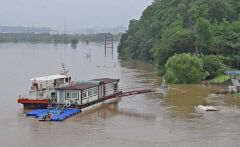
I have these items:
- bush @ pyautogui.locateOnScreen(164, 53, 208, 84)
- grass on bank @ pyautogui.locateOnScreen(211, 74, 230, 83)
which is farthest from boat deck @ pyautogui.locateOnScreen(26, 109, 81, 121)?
grass on bank @ pyautogui.locateOnScreen(211, 74, 230, 83)

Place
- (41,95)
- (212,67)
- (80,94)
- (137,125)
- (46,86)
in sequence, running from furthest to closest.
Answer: (212,67) → (46,86) → (41,95) → (80,94) → (137,125)

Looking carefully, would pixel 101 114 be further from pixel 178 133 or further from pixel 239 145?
pixel 239 145

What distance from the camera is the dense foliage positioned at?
65.8 m

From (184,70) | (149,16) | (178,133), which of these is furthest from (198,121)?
(149,16)

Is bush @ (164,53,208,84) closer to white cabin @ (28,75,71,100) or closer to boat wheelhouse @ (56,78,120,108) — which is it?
boat wheelhouse @ (56,78,120,108)

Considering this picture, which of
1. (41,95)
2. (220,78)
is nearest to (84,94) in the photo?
(41,95)

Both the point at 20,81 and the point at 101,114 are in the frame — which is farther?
the point at 20,81

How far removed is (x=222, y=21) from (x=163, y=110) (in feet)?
175

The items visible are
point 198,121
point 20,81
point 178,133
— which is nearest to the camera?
point 178,133

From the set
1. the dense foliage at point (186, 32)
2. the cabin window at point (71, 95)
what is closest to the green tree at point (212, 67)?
the dense foliage at point (186, 32)

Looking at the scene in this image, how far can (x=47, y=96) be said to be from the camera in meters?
37.9

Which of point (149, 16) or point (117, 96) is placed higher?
point (149, 16)

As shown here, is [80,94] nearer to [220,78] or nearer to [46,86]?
[46,86]

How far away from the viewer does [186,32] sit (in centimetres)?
6831
